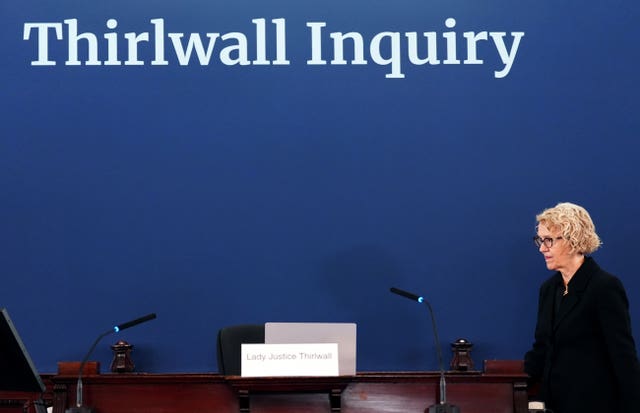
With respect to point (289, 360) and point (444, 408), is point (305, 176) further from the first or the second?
point (444, 408)

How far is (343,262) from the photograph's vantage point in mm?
4711

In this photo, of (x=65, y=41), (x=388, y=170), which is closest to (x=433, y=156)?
(x=388, y=170)

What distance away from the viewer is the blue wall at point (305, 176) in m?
4.68

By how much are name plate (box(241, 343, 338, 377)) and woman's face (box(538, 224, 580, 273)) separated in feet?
4.15

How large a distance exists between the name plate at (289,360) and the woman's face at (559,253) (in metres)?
1.27

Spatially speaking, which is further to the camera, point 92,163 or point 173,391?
point 92,163

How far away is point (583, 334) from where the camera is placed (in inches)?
150

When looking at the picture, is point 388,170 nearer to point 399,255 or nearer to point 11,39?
point 399,255

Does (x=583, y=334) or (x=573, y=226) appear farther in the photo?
(x=573, y=226)

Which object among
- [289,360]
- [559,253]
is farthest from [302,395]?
[559,253]

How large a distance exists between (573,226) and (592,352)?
554 mm

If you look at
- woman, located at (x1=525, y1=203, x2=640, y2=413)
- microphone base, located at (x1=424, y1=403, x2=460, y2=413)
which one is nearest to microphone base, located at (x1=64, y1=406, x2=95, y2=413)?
microphone base, located at (x1=424, y1=403, x2=460, y2=413)

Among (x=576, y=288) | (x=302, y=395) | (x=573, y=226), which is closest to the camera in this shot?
(x=302, y=395)

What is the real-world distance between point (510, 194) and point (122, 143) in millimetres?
Answer: 2013
